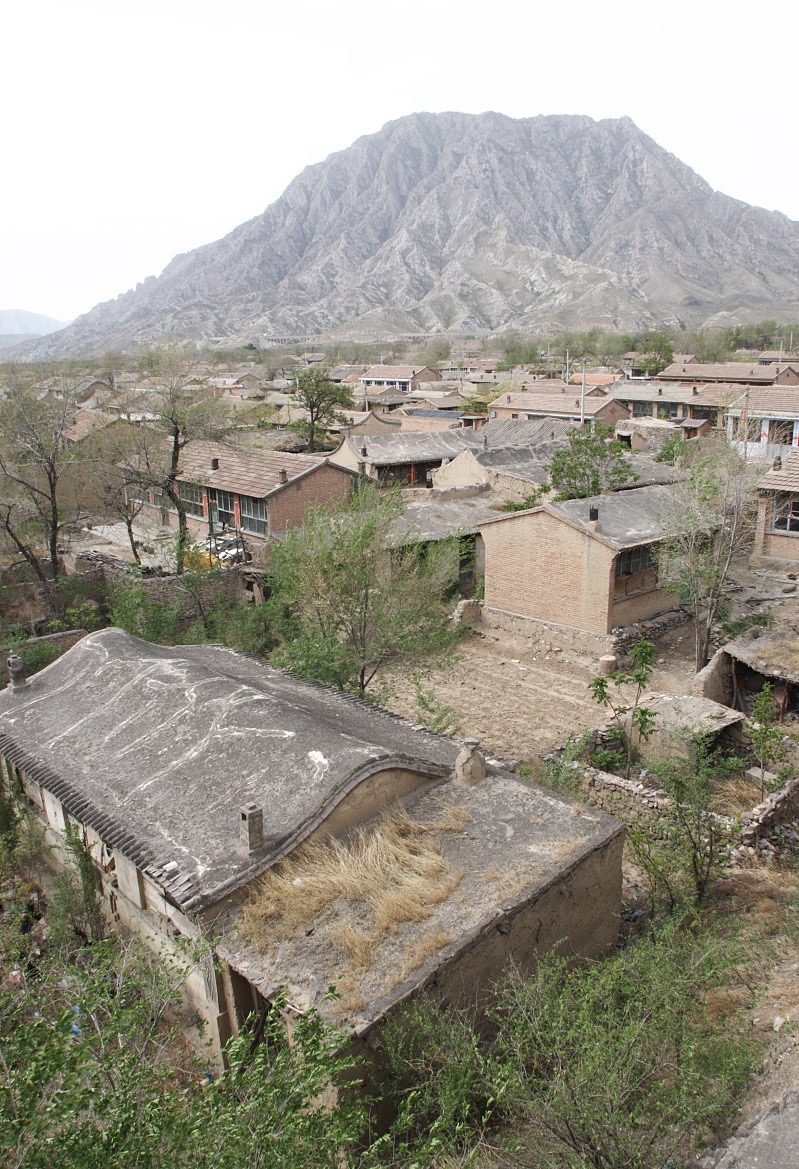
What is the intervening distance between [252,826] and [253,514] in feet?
72.6

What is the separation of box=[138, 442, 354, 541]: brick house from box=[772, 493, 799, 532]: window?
14.6m

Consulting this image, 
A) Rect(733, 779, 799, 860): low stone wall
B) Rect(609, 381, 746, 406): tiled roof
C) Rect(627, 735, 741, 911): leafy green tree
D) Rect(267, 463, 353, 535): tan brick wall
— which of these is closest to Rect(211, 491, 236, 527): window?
Rect(267, 463, 353, 535): tan brick wall

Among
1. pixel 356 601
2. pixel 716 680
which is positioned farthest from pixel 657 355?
pixel 356 601

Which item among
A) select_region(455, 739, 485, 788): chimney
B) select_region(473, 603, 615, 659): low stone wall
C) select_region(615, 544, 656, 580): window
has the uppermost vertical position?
select_region(455, 739, 485, 788): chimney

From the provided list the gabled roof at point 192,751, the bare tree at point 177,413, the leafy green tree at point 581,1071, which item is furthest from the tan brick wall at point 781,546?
the leafy green tree at point 581,1071

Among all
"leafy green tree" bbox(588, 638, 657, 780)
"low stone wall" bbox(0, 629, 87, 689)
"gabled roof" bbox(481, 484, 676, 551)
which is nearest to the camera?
"leafy green tree" bbox(588, 638, 657, 780)

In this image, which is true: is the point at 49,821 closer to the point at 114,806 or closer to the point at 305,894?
the point at 114,806

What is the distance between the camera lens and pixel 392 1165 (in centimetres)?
570

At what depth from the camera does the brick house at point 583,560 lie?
2048 centimetres

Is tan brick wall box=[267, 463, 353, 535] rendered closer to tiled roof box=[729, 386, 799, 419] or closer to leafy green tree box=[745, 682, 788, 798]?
leafy green tree box=[745, 682, 788, 798]

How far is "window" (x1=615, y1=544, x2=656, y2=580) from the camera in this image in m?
20.8

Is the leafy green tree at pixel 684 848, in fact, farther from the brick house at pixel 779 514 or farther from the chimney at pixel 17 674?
the brick house at pixel 779 514

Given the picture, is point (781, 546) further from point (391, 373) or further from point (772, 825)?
point (391, 373)

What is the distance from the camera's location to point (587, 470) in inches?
1035
